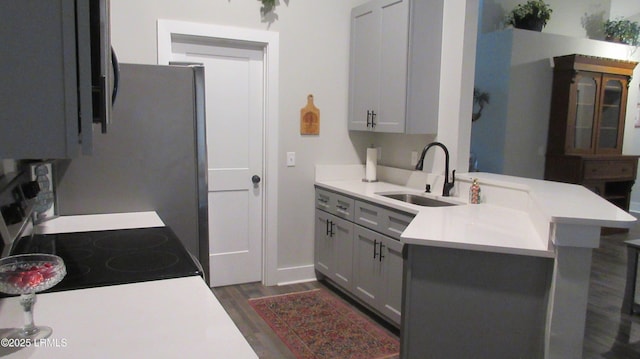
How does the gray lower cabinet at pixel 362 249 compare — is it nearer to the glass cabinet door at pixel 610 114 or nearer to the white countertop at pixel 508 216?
the white countertop at pixel 508 216

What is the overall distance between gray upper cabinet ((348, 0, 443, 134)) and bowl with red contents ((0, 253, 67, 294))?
2530 mm

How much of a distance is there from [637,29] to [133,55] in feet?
21.2

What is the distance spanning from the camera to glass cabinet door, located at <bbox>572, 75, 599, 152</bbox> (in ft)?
18.4

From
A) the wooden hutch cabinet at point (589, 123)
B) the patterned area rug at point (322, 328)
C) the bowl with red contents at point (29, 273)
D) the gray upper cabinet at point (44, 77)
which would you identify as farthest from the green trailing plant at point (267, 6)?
Answer: the wooden hutch cabinet at point (589, 123)

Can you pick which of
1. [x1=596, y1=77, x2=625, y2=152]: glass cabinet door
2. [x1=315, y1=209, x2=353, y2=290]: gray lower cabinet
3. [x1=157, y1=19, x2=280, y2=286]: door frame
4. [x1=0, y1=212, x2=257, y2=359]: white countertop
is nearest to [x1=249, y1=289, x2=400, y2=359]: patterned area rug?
[x1=315, y1=209, x2=353, y2=290]: gray lower cabinet

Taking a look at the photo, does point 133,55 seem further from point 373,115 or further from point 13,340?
point 13,340

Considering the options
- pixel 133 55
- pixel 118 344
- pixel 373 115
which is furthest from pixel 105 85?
pixel 373 115

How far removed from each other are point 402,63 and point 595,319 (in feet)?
7.65

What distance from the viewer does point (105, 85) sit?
0.72 metres

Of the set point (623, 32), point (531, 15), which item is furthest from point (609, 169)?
point (531, 15)

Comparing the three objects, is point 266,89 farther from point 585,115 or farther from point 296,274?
point 585,115

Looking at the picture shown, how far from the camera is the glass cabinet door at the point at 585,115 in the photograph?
5.59 meters

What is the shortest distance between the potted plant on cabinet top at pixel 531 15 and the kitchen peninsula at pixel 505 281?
3851 mm

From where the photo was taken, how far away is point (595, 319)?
320 centimetres
